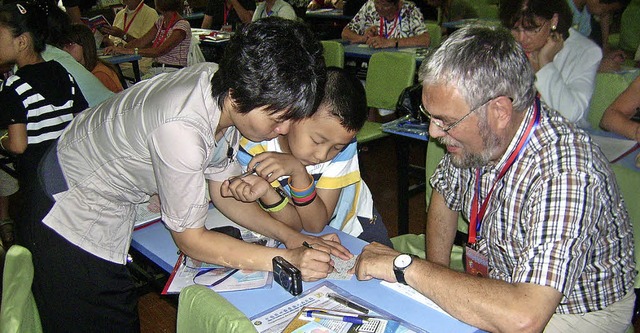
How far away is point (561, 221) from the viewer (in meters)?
1.27

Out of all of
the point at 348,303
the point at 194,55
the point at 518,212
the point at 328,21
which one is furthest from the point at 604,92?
the point at 328,21

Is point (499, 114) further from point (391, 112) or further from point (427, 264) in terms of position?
point (391, 112)

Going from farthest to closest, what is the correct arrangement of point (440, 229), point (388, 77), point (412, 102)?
point (388, 77)
point (412, 102)
point (440, 229)

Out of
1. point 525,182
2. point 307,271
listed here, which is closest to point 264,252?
point 307,271

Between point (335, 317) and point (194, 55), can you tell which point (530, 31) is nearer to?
point (335, 317)

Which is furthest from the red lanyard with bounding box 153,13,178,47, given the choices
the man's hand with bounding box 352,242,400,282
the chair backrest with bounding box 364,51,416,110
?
the man's hand with bounding box 352,242,400,282

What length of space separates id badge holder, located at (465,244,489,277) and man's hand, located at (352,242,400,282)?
0.90 ft

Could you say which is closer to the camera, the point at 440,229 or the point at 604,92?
the point at 440,229

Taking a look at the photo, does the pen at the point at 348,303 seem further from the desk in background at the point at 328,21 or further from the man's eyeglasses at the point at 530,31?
the desk in background at the point at 328,21

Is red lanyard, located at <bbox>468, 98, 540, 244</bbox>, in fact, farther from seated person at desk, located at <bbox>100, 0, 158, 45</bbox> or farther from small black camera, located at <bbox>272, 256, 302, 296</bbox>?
seated person at desk, located at <bbox>100, 0, 158, 45</bbox>

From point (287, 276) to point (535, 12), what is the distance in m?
2.00

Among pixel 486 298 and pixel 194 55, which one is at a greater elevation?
pixel 486 298

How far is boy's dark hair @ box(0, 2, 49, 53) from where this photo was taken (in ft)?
7.39

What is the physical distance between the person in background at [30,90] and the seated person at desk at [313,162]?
1.01m
